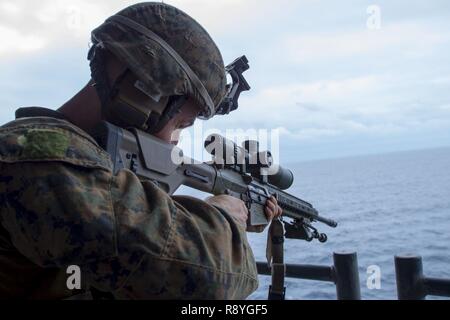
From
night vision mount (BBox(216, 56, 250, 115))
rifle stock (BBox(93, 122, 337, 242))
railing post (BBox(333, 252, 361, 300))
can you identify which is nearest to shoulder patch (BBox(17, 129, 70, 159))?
rifle stock (BBox(93, 122, 337, 242))

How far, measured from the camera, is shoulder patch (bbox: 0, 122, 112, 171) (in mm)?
1034

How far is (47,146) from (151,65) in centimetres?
49

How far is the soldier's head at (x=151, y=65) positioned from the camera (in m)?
1.43

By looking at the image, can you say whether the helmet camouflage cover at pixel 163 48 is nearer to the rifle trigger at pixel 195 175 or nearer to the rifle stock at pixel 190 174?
the rifle stock at pixel 190 174

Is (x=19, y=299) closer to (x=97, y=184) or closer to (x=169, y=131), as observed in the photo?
(x=97, y=184)

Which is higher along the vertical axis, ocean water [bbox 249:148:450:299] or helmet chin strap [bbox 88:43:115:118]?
ocean water [bbox 249:148:450:299]

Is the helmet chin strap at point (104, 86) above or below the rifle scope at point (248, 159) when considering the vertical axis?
below

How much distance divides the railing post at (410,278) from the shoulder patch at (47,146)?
2.58m

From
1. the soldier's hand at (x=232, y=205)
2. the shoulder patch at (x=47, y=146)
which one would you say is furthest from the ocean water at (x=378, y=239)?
the shoulder patch at (x=47, y=146)

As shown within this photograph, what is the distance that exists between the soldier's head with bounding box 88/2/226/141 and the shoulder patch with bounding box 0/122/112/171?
33cm

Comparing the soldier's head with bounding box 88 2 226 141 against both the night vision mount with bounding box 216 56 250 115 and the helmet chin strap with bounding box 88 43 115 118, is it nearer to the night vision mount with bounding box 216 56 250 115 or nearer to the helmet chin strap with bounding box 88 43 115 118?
the helmet chin strap with bounding box 88 43 115 118

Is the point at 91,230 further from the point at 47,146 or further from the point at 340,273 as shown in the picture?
the point at 340,273

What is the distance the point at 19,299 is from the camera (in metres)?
1.22
